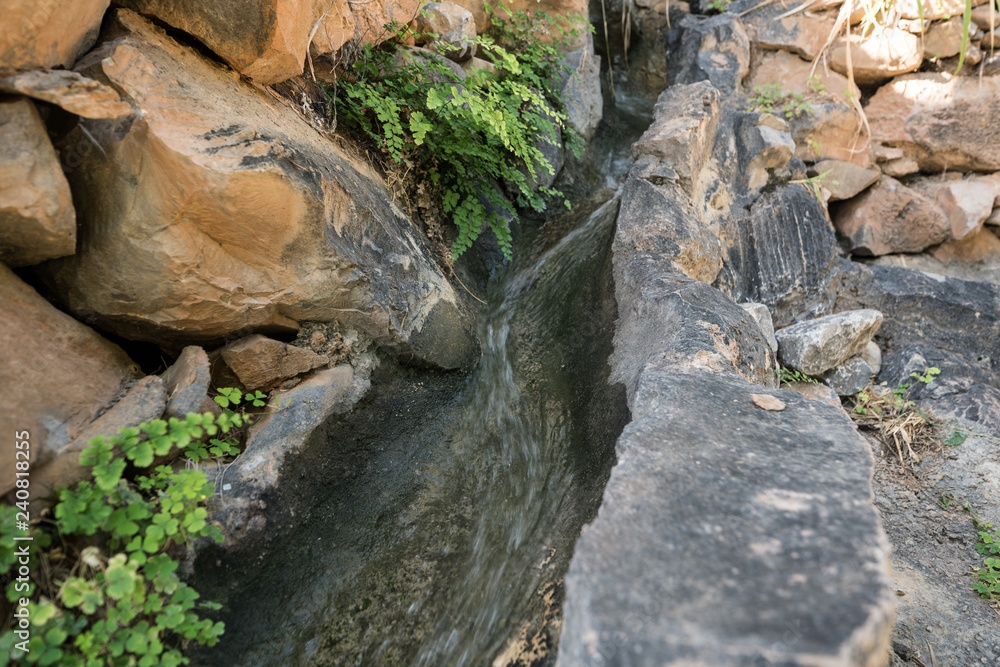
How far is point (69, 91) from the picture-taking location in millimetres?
1750

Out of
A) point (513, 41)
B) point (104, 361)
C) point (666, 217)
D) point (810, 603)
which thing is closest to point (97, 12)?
point (104, 361)

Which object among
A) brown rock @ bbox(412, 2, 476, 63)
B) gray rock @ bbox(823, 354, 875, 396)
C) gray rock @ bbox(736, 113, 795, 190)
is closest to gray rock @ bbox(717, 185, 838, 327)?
gray rock @ bbox(736, 113, 795, 190)

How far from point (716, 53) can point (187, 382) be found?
7502mm

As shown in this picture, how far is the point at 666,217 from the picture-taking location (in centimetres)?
383

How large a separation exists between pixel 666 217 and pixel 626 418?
1932mm

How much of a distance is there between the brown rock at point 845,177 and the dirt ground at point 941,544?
3.42 m

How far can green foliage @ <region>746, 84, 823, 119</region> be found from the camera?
634 cm

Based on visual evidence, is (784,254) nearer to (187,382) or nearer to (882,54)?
(882,54)

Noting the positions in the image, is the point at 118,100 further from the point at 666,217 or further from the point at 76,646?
the point at 666,217

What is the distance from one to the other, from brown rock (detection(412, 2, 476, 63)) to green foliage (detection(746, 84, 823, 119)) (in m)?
3.98

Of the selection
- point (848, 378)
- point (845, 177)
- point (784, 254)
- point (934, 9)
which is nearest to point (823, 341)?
point (848, 378)

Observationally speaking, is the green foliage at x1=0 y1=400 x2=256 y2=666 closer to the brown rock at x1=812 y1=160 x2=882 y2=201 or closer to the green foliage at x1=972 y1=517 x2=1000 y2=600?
the green foliage at x1=972 y1=517 x2=1000 y2=600

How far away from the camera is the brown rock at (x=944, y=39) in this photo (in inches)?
245

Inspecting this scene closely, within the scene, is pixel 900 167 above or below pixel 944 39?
below
